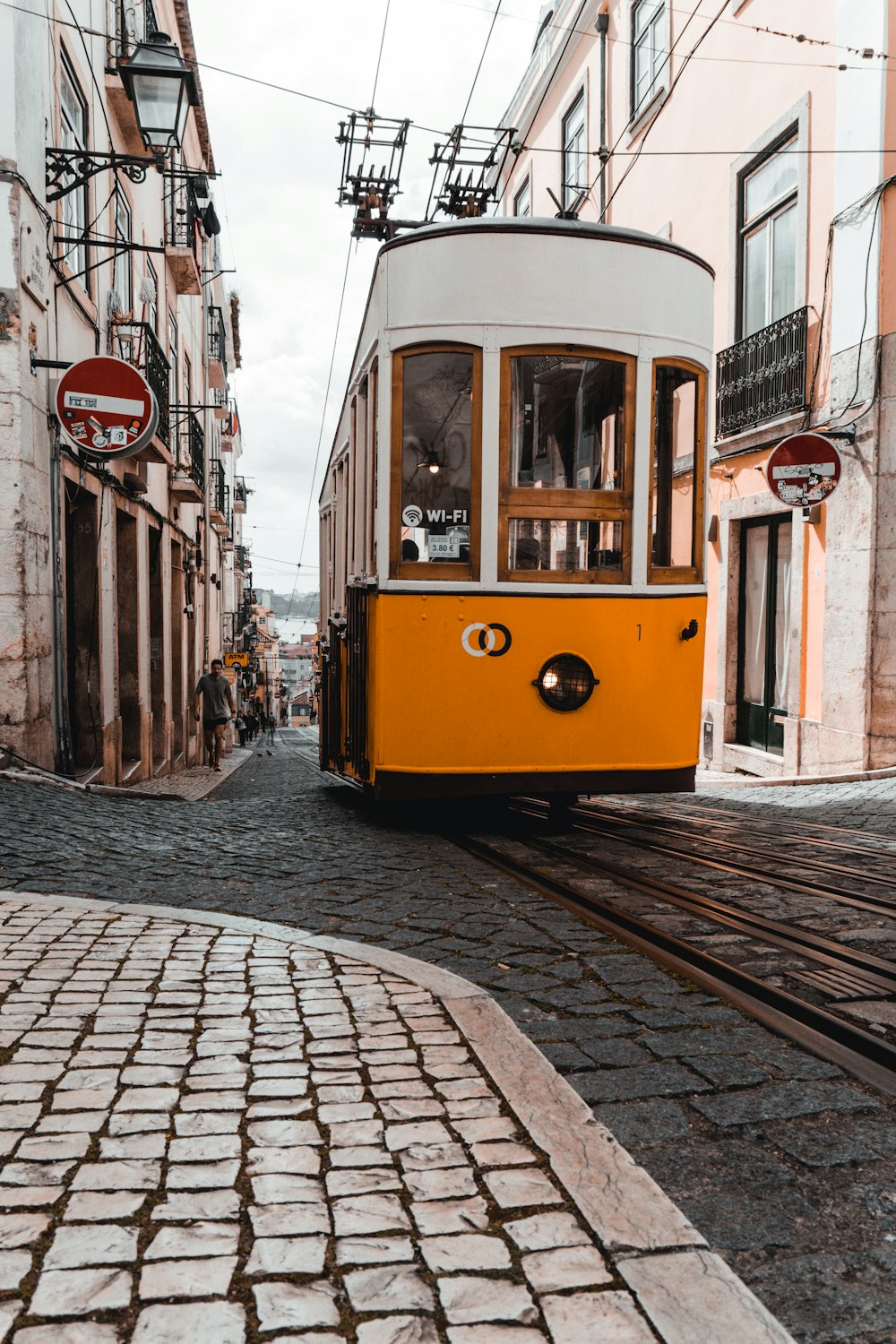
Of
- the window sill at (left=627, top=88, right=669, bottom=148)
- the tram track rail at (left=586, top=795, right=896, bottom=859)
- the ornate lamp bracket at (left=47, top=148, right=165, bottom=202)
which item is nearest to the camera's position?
the tram track rail at (left=586, top=795, right=896, bottom=859)

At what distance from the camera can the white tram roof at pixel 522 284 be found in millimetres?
5961

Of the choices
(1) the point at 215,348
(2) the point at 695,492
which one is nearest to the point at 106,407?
(2) the point at 695,492

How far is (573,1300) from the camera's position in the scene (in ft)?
5.90

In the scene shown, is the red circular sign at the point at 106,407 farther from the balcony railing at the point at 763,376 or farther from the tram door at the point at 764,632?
the tram door at the point at 764,632

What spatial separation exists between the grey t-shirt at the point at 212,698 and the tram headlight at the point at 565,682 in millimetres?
10456

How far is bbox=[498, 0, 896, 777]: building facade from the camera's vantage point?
10.5 meters

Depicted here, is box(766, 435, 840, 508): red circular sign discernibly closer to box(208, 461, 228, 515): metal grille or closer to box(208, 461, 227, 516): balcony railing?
box(208, 461, 227, 516): balcony railing

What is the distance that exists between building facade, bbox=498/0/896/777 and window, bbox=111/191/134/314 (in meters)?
5.08

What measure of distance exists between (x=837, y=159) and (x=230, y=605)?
33.5m

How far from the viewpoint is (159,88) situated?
8391 mm

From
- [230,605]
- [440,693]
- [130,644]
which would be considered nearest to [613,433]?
[440,693]

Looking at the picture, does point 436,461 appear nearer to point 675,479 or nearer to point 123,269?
point 675,479

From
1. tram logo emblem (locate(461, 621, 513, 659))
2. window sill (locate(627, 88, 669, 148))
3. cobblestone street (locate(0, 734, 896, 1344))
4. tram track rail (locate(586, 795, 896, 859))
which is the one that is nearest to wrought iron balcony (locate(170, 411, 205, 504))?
window sill (locate(627, 88, 669, 148))

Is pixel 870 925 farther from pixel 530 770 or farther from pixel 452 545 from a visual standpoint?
pixel 452 545
